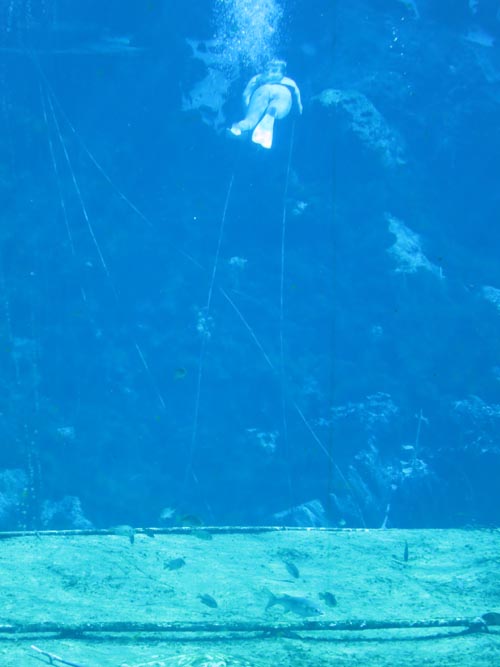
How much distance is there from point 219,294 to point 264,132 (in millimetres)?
2327

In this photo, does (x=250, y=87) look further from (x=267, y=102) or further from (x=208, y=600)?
(x=208, y=600)

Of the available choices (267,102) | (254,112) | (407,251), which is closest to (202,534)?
(407,251)

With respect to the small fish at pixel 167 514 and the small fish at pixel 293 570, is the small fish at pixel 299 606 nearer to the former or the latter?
the small fish at pixel 293 570

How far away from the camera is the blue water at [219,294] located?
7125 mm

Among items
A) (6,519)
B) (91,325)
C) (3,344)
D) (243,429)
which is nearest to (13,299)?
(3,344)

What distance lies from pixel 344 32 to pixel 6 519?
7.94 m

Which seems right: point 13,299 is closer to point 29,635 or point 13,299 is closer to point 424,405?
point 29,635

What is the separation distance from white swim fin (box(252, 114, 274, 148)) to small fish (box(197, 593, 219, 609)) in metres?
5.72

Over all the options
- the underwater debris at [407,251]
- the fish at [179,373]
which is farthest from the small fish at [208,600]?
the underwater debris at [407,251]

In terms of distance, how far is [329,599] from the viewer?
13.3ft

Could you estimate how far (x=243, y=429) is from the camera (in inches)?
286

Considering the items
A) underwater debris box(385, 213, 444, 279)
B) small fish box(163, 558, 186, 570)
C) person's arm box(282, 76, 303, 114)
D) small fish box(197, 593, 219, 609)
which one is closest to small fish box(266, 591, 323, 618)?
small fish box(197, 593, 219, 609)

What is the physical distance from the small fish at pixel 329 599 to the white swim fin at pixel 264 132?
18.6ft

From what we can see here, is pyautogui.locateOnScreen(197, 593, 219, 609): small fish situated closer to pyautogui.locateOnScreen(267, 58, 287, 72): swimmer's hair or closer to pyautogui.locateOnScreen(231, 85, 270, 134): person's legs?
pyautogui.locateOnScreen(231, 85, 270, 134): person's legs
